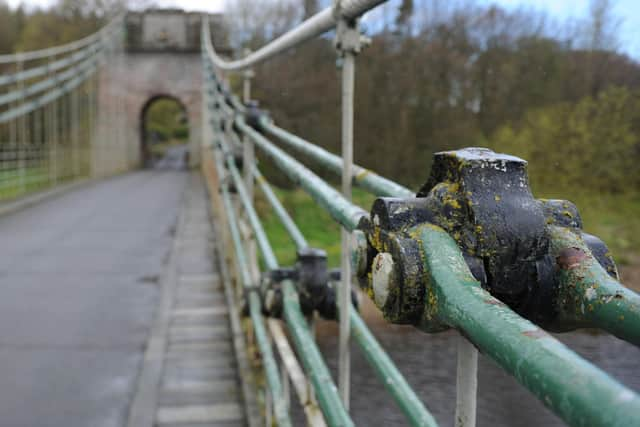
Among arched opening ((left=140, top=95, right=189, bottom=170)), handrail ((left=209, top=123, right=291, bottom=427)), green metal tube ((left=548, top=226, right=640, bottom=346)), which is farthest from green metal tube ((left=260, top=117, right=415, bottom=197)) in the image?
arched opening ((left=140, top=95, right=189, bottom=170))

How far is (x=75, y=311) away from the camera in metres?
3.55

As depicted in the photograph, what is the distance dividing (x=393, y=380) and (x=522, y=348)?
492 mm

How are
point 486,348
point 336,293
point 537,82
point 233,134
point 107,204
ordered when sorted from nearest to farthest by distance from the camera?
point 486,348, point 537,82, point 336,293, point 233,134, point 107,204

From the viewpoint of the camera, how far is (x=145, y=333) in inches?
126

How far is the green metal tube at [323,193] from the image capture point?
92 centimetres

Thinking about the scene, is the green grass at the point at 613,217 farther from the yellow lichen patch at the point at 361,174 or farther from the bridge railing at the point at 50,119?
the bridge railing at the point at 50,119

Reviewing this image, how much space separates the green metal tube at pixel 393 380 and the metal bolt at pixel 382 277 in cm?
22

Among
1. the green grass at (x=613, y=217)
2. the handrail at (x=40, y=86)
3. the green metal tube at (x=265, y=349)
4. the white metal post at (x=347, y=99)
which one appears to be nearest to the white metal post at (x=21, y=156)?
the handrail at (x=40, y=86)

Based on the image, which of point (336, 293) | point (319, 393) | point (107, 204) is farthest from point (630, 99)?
point (107, 204)

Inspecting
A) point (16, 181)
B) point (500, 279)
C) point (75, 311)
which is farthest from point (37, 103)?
point (500, 279)

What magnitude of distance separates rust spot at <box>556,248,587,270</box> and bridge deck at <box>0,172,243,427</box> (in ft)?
6.28

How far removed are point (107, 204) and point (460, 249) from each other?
822 centimetres

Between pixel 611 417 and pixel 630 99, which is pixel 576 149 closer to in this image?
pixel 630 99

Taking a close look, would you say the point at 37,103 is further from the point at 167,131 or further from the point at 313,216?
the point at 167,131
